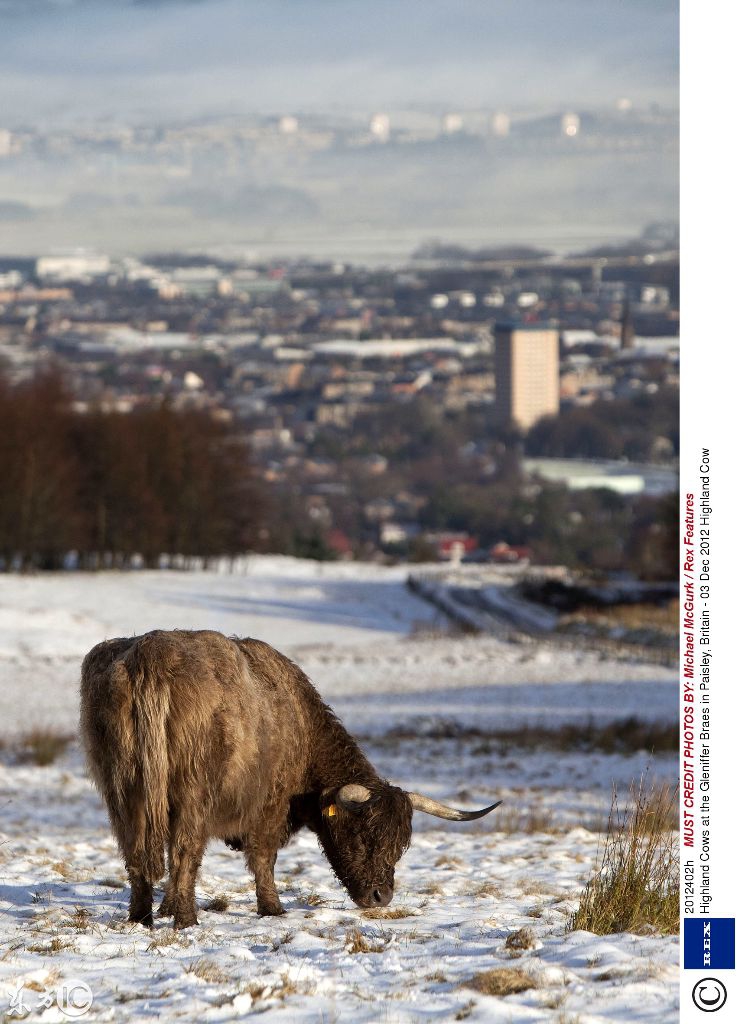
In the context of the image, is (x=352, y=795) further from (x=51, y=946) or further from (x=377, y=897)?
(x=51, y=946)

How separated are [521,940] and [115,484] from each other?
176 feet

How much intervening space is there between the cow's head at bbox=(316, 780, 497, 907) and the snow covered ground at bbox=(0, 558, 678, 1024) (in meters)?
0.21

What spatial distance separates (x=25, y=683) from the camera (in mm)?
30250

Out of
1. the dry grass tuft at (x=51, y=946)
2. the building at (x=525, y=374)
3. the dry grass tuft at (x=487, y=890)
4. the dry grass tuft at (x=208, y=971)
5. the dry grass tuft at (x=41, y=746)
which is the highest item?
the building at (x=525, y=374)

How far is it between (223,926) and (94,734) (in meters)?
1.37

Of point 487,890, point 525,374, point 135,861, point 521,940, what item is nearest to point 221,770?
point 135,861

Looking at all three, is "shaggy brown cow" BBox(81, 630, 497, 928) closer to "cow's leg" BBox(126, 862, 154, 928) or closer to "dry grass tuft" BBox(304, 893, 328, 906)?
"cow's leg" BBox(126, 862, 154, 928)

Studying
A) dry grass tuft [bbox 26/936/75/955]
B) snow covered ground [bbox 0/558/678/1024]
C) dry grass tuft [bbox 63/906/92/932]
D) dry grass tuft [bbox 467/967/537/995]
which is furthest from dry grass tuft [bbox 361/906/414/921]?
dry grass tuft [bbox 467/967/537/995]

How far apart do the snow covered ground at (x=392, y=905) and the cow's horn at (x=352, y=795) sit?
0.69 m

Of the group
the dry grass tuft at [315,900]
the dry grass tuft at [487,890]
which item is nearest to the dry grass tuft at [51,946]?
the dry grass tuft at [315,900]

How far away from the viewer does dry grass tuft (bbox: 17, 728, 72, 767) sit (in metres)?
20.2

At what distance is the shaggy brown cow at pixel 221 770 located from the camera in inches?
305

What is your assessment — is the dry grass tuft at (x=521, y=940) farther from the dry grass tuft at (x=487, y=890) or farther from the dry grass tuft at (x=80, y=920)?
the dry grass tuft at (x=80, y=920)

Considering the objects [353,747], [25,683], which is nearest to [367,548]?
[25,683]
